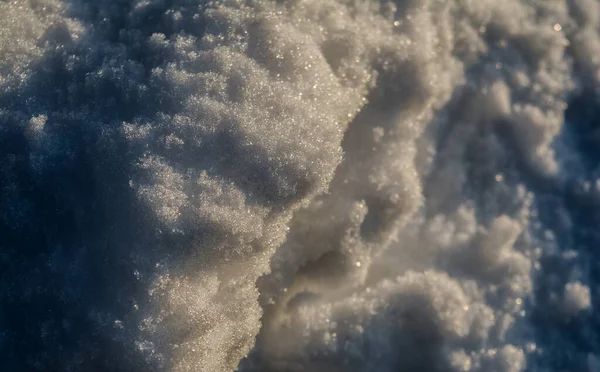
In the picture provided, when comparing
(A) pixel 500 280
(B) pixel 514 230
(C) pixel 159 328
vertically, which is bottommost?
(C) pixel 159 328

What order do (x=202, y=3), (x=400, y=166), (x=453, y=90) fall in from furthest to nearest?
(x=453, y=90) < (x=400, y=166) < (x=202, y=3)

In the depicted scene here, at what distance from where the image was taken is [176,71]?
110cm

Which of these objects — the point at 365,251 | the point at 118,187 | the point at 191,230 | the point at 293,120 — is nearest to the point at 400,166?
the point at 365,251

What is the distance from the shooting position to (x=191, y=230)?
3.34 feet

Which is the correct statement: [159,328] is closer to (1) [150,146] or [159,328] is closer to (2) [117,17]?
(1) [150,146]

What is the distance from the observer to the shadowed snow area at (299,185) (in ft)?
3.42

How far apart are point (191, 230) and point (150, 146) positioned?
0.60 feet

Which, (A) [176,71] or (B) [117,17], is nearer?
(A) [176,71]

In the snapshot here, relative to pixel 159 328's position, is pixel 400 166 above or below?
above

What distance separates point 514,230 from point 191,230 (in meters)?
0.83

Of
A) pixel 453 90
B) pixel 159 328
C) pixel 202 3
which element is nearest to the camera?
pixel 159 328

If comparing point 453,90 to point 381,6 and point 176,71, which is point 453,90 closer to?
point 381,6

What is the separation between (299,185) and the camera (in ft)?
3.55

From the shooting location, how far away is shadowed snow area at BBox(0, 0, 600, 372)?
1.04 meters
